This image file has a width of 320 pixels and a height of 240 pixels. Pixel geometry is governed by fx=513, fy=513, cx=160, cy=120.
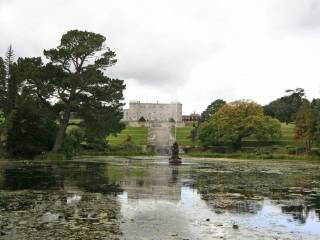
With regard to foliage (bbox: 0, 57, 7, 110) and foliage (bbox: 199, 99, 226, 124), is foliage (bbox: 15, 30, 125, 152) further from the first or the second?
foliage (bbox: 199, 99, 226, 124)

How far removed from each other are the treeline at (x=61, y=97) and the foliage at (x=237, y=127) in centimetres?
3432

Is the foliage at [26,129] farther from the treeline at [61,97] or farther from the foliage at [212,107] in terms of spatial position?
the foliage at [212,107]

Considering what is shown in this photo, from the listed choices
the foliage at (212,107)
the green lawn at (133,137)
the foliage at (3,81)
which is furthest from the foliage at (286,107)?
the foliage at (3,81)

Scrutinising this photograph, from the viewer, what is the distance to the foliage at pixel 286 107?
509 ft

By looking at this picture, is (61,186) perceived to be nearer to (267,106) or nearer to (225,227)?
(225,227)

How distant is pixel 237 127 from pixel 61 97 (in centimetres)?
4236

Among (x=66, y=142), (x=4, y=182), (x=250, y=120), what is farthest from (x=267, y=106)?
(x=4, y=182)

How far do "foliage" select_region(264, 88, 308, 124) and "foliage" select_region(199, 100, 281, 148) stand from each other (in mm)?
53621

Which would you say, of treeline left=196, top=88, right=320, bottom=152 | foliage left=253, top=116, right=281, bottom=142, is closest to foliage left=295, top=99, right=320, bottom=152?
treeline left=196, top=88, right=320, bottom=152

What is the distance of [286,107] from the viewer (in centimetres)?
15612

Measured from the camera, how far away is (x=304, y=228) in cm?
1535

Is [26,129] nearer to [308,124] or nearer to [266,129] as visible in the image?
[308,124]

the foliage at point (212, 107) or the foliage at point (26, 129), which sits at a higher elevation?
the foliage at point (212, 107)

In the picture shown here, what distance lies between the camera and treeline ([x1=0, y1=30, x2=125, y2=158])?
59.1m
